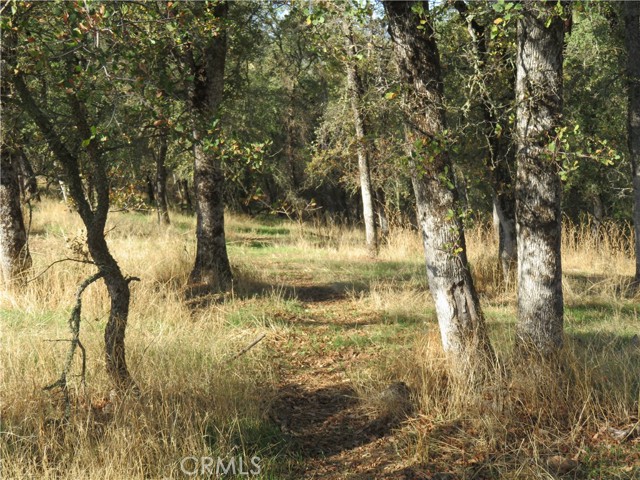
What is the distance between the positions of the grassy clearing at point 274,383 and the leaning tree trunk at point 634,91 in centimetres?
223

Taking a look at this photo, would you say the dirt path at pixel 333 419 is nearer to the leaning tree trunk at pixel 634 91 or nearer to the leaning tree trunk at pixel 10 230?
the leaning tree trunk at pixel 10 230

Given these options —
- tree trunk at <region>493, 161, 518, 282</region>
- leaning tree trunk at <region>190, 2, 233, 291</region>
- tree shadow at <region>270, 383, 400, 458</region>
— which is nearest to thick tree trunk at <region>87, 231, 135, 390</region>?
tree shadow at <region>270, 383, 400, 458</region>

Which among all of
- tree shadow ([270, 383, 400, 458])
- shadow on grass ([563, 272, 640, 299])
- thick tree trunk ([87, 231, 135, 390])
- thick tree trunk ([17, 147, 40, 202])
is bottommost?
tree shadow ([270, 383, 400, 458])

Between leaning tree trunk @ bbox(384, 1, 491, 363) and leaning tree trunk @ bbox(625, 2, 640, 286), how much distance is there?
6.16 m

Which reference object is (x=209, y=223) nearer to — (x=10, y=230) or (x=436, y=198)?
(x=10, y=230)

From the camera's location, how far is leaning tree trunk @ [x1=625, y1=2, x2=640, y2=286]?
9902 millimetres

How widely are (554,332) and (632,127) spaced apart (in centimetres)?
669

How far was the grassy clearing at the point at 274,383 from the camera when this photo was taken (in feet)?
14.3

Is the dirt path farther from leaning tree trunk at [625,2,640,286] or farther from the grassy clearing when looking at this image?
leaning tree trunk at [625,2,640,286]

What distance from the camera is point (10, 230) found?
860 centimetres

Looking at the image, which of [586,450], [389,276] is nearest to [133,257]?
[389,276]

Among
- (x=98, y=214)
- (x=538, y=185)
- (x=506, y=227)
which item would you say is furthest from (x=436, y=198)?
(x=506, y=227)

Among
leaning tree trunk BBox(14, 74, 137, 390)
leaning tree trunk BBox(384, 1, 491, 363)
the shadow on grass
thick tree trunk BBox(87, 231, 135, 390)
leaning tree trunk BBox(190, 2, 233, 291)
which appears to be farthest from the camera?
the shadow on grass

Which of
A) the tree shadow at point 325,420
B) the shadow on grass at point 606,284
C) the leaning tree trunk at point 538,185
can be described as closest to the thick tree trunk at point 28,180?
the tree shadow at point 325,420
